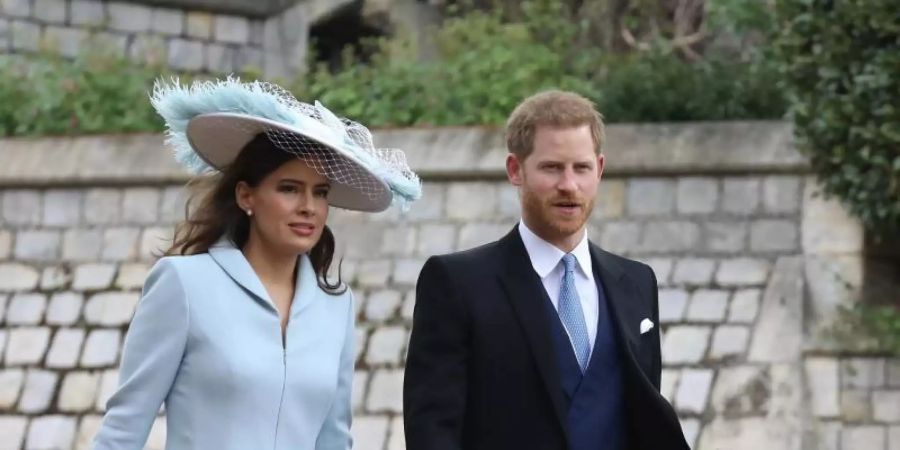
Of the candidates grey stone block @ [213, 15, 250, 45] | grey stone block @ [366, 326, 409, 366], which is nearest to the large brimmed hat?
grey stone block @ [366, 326, 409, 366]

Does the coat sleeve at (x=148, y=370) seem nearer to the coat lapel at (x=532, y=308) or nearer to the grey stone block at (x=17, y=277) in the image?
the coat lapel at (x=532, y=308)

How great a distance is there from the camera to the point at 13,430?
11141mm

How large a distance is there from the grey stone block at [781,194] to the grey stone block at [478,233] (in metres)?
1.41

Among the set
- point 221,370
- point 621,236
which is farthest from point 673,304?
point 221,370

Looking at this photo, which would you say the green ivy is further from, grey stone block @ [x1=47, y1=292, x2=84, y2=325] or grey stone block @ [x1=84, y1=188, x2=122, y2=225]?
grey stone block @ [x1=47, y1=292, x2=84, y2=325]

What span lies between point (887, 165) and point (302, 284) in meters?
4.92

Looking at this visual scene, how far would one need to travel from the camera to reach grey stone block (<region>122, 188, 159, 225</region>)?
1161 cm

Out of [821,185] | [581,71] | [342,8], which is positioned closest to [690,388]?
[821,185]

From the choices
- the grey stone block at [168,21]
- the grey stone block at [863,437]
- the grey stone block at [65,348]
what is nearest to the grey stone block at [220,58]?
the grey stone block at [168,21]

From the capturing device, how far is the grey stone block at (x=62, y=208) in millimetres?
11789

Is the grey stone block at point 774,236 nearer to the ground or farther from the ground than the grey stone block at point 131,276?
farther from the ground

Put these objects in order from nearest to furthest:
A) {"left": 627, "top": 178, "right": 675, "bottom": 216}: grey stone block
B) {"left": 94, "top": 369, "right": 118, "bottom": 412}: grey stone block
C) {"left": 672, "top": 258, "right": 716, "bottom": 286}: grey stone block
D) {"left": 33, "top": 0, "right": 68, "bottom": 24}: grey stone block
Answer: {"left": 672, "top": 258, "right": 716, "bottom": 286}: grey stone block < {"left": 627, "top": 178, "right": 675, "bottom": 216}: grey stone block < {"left": 94, "top": 369, "right": 118, "bottom": 412}: grey stone block < {"left": 33, "top": 0, "right": 68, "bottom": 24}: grey stone block

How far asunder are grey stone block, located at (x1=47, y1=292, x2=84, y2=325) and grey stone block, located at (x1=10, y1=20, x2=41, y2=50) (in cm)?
289

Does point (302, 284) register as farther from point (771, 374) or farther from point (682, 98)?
point (682, 98)
